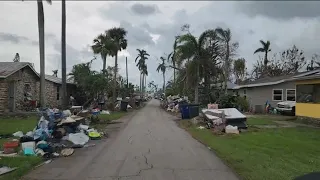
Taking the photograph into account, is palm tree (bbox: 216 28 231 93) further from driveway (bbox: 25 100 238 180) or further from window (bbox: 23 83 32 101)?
driveway (bbox: 25 100 238 180)

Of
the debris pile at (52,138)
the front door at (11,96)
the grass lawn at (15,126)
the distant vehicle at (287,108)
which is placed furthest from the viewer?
the distant vehicle at (287,108)

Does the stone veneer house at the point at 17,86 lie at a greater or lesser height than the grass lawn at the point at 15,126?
greater

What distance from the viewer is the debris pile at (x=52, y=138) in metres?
11.1

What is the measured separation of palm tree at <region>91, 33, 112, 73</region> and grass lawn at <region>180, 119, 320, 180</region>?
3141cm

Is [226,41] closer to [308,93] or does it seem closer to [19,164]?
[308,93]

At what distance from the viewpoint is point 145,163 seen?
9.78 meters

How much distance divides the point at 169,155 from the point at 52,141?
15.4 feet

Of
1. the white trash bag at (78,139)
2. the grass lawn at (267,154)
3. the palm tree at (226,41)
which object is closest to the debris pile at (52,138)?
the white trash bag at (78,139)

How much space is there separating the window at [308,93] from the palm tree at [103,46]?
83.5ft

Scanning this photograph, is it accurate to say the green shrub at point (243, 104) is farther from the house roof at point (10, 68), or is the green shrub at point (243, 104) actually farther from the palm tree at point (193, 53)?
the house roof at point (10, 68)

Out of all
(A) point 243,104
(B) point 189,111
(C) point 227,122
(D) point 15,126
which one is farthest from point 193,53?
(D) point 15,126

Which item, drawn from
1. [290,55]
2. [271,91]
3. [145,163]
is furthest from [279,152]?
[290,55]

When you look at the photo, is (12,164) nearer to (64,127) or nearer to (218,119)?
(64,127)

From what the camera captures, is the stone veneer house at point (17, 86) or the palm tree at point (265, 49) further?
the palm tree at point (265, 49)
